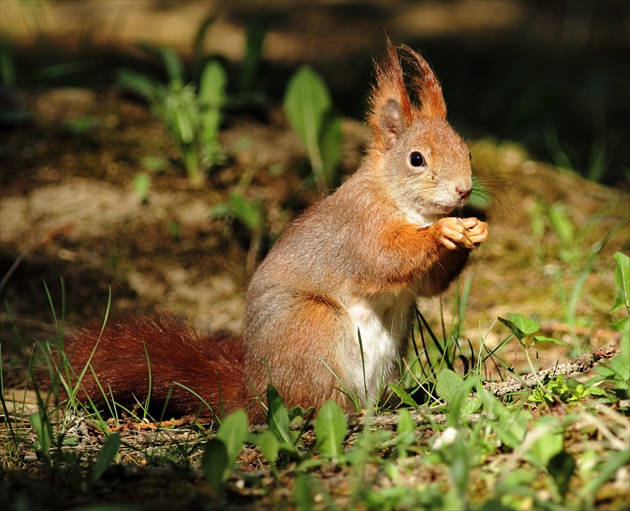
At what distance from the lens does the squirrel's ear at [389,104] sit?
283cm

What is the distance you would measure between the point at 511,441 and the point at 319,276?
1.04 meters

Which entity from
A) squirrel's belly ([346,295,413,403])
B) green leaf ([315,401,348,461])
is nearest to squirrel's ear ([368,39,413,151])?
squirrel's belly ([346,295,413,403])

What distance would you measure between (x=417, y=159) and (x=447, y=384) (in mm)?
808

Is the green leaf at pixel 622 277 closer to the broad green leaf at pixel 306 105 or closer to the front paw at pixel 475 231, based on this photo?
the front paw at pixel 475 231

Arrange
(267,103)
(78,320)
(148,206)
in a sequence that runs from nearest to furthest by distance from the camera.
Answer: (78,320)
(148,206)
(267,103)

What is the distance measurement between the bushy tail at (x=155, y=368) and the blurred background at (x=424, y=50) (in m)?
2.14

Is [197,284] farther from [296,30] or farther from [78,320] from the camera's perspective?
[296,30]

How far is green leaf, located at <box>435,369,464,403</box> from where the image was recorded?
7.22 ft

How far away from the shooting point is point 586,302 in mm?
3590

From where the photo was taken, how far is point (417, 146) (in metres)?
2.75

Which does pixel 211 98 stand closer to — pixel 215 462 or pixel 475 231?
pixel 475 231

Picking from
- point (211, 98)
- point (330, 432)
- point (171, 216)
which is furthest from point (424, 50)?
point (330, 432)

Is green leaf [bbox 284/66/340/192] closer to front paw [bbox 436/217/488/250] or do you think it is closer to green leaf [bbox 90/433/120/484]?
front paw [bbox 436/217/488/250]

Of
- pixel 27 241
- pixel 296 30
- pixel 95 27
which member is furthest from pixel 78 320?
pixel 296 30
